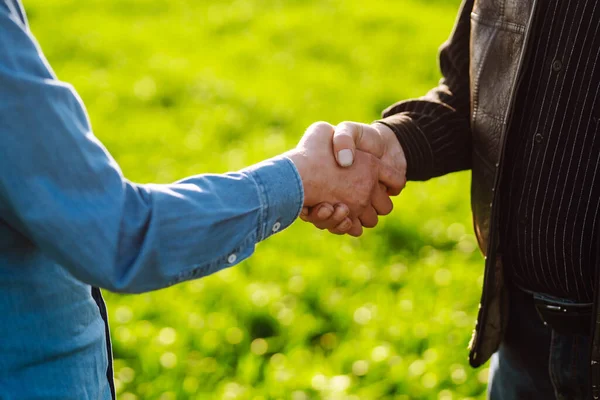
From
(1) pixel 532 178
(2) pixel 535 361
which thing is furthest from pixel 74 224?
(2) pixel 535 361

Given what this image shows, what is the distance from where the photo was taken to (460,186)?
17.9 feet

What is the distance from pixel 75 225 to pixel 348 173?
3.70ft

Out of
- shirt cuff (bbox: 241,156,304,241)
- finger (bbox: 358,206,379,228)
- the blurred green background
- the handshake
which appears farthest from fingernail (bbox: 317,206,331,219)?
the blurred green background

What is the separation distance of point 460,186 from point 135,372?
261 cm

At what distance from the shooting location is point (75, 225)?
61.3 inches

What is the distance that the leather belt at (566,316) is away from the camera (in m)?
→ 2.14

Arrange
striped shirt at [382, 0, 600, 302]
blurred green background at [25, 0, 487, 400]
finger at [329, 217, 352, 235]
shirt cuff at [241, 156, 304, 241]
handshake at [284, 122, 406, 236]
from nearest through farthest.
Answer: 1. shirt cuff at [241, 156, 304, 241]
2. striped shirt at [382, 0, 600, 302]
3. handshake at [284, 122, 406, 236]
4. finger at [329, 217, 352, 235]
5. blurred green background at [25, 0, 487, 400]

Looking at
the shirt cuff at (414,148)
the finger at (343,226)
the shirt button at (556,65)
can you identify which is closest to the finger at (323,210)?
the finger at (343,226)

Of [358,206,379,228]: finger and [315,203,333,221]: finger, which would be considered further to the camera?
[358,206,379,228]: finger

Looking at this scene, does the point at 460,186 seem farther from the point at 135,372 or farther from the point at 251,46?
the point at 251,46

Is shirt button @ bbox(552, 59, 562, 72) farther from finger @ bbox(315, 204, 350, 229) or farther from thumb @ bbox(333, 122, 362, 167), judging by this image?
finger @ bbox(315, 204, 350, 229)

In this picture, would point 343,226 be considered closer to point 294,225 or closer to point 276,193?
point 276,193

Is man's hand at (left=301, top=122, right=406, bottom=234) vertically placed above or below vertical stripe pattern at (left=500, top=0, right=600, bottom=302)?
below

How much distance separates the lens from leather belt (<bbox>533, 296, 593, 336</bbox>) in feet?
7.04
